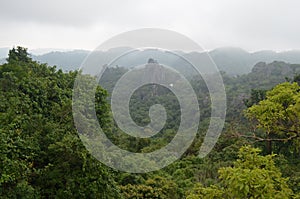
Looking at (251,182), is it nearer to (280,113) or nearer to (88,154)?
(280,113)

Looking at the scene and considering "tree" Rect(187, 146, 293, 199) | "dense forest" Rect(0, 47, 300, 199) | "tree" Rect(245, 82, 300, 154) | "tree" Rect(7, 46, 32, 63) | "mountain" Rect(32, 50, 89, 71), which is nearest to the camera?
"tree" Rect(187, 146, 293, 199)

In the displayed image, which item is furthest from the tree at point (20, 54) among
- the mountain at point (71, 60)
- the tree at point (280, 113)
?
the tree at point (280, 113)

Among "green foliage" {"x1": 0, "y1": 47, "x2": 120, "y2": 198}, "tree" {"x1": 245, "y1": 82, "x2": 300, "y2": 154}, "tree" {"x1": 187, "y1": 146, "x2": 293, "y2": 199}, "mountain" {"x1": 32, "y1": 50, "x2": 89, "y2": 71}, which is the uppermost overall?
"mountain" {"x1": 32, "y1": 50, "x2": 89, "y2": 71}

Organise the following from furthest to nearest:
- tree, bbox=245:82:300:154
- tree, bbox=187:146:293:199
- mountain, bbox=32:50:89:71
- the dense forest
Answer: mountain, bbox=32:50:89:71 < tree, bbox=245:82:300:154 < the dense forest < tree, bbox=187:146:293:199

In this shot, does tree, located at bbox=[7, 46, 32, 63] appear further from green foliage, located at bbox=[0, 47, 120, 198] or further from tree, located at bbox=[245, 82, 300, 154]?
tree, located at bbox=[245, 82, 300, 154]

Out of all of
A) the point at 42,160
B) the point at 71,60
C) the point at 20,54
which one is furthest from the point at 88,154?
the point at 71,60

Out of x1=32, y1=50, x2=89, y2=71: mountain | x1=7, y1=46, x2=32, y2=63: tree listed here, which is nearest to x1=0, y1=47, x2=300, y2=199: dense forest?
x1=7, y1=46, x2=32, y2=63: tree

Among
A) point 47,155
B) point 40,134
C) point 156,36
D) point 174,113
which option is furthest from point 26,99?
point 174,113

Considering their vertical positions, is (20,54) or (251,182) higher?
(20,54)

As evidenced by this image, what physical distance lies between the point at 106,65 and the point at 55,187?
7.17 feet

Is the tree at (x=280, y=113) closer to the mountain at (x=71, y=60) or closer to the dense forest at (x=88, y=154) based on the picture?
the dense forest at (x=88, y=154)

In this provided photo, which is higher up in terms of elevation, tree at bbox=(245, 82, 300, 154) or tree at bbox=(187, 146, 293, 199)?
tree at bbox=(245, 82, 300, 154)

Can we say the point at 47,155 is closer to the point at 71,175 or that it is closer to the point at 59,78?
the point at 71,175

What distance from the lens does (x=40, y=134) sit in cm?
619
